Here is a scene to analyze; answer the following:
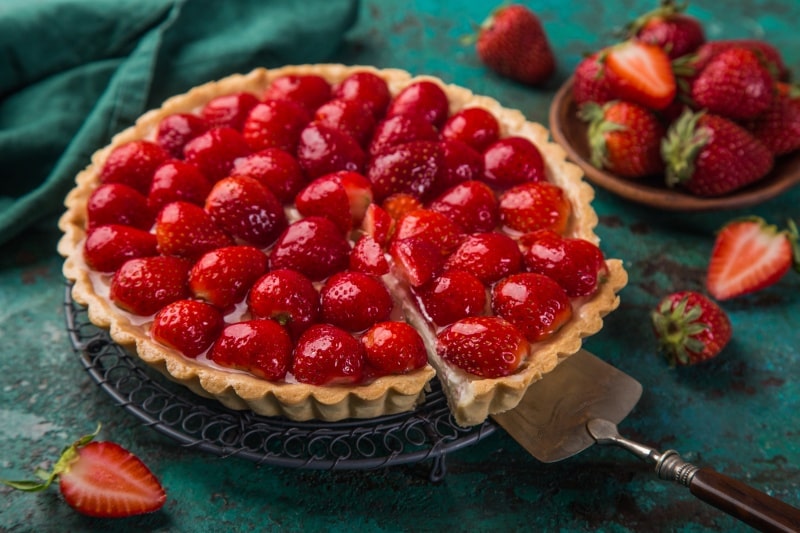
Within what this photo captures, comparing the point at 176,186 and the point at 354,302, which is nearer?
the point at 354,302

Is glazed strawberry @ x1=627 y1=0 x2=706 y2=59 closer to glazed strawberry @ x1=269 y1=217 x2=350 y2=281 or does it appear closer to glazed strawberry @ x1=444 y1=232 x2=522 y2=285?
glazed strawberry @ x1=444 y1=232 x2=522 y2=285

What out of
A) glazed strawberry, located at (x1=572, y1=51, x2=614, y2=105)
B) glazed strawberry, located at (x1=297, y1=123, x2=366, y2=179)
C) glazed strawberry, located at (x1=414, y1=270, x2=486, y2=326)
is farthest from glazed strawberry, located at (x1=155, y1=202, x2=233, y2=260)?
glazed strawberry, located at (x1=572, y1=51, x2=614, y2=105)

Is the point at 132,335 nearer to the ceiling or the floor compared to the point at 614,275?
nearer to the floor

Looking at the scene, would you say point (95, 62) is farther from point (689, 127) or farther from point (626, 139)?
point (689, 127)

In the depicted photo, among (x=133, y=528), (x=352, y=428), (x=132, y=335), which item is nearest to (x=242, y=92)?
(x=132, y=335)

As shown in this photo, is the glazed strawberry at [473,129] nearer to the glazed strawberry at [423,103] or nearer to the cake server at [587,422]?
the glazed strawberry at [423,103]

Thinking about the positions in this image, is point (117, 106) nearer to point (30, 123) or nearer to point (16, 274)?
point (30, 123)

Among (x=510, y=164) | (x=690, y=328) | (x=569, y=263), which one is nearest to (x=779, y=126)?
(x=690, y=328)
